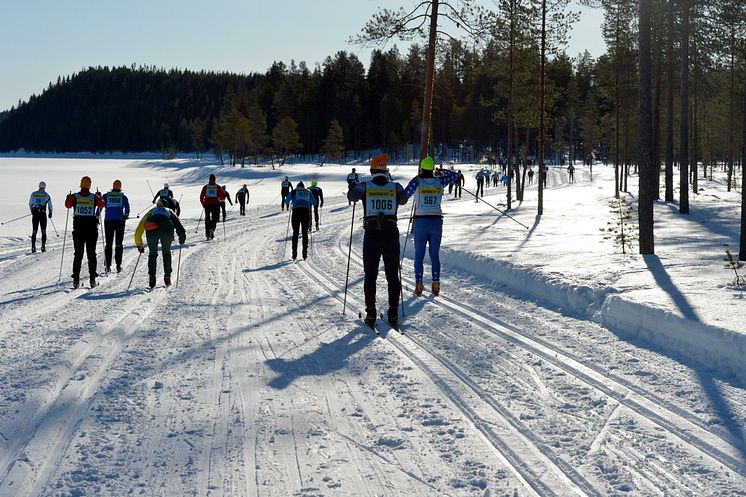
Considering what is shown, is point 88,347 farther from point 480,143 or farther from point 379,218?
point 480,143

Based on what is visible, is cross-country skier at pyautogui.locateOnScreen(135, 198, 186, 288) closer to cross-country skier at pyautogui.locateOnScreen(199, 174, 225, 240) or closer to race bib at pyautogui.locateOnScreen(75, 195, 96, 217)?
race bib at pyautogui.locateOnScreen(75, 195, 96, 217)

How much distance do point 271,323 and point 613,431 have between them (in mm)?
4649

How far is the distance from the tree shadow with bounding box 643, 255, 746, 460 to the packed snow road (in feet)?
0.07

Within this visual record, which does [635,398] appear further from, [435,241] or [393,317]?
[435,241]

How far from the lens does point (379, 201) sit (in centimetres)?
808

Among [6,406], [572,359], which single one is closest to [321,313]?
[572,359]

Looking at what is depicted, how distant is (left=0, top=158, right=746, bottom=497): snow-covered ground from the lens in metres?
3.80

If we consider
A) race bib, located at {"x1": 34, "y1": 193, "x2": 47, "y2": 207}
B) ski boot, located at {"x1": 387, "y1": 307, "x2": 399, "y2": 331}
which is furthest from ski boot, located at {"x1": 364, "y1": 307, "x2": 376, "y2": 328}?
race bib, located at {"x1": 34, "y1": 193, "x2": 47, "y2": 207}

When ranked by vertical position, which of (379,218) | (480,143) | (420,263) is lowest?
(420,263)

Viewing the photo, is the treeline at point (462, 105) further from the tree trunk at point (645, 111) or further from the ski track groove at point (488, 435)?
the ski track groove at point (488, 435)

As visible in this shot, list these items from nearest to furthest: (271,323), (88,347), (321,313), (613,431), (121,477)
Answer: (121,477), (613,431), (88,347), (271,323), (321,313)

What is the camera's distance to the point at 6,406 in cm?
489

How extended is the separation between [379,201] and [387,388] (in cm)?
323

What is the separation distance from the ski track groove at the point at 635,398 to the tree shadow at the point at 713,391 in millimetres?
109
